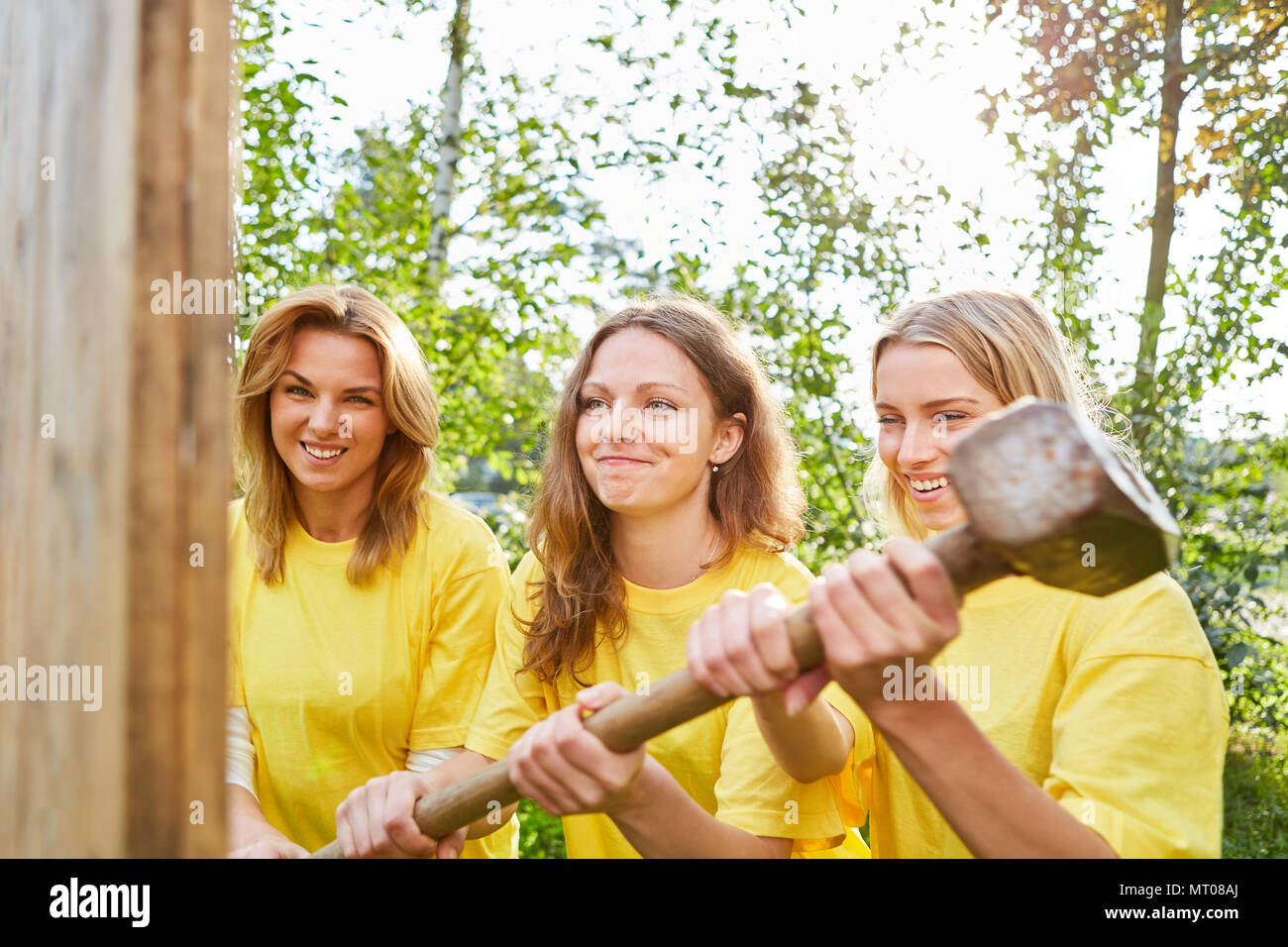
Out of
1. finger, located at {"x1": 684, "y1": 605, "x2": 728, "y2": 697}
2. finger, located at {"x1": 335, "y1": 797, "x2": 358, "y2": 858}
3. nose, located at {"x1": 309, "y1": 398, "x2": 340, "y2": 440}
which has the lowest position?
finger, located at {"x1": 335, "y1": 797, "x2": 358, "y2": 858}

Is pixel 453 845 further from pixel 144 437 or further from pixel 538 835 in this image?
pixel 538 835

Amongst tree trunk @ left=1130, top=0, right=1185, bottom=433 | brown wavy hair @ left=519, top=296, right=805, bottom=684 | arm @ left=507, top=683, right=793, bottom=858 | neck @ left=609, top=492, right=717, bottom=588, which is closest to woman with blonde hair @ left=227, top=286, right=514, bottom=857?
brown wavy hair @ left=519, top=296, right=805, bottom=684

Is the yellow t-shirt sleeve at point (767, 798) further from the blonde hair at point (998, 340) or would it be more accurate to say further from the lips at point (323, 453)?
the lips at point (323, 453)

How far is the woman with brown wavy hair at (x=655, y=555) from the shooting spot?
2.12 metres

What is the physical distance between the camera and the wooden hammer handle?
1.21m

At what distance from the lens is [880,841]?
2.14 m

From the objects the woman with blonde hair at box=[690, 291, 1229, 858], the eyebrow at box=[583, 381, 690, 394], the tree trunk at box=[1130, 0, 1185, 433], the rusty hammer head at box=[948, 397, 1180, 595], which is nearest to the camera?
the rusty hammer head at box=[948, 397, 1180, 595]

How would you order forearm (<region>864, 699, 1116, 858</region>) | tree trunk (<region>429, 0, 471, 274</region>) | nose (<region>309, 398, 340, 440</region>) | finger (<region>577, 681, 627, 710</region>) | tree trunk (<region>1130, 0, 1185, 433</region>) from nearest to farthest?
forearm (<region>864, 699, 1116, 858</region>) → finger (<region>577, 681, 627, 710</region>) → nose (<region>309, 398, 340, 440</region>) → tree trunk (<region>1130, 0, 1185, 433</region>) → tree trunk (<region>429, 0, 471, 274</region>)

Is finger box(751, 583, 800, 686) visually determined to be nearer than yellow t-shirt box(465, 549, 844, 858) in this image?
Yes

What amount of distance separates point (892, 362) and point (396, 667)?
139 cm

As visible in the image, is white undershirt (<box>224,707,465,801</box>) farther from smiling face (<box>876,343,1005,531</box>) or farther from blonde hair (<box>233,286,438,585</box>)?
smiling face (<box>876,343,1005,531</box>)
